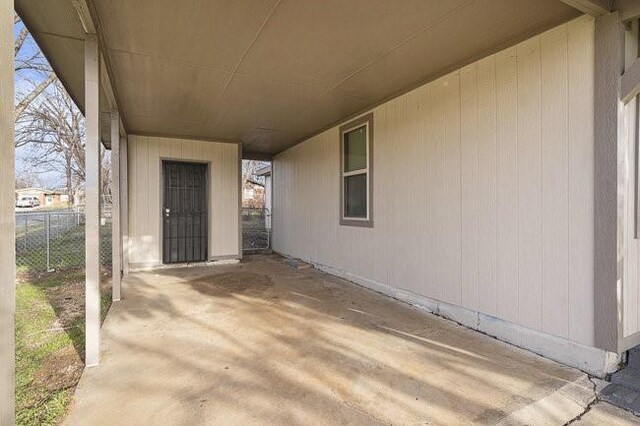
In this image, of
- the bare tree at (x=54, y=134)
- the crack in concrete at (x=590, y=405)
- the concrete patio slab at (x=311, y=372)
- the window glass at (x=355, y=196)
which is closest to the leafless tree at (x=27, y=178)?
the bare tree at (x=54, y=134)

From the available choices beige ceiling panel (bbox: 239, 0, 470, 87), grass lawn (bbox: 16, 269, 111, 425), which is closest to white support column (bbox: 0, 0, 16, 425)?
grass lawn (bbox: 16, 269, 111, 425)

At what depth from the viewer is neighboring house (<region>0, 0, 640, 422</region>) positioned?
234cm

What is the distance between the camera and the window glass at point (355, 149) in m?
4.97

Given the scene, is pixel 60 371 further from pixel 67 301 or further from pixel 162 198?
pixel 162 198

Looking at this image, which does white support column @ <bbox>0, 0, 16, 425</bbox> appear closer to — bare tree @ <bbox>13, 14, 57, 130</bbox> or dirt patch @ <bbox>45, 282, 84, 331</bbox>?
dirt patch @ <bbox>45, 282, 84, 331</bbox>

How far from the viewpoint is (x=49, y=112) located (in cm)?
1297

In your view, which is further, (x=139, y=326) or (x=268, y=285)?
(x=268, y=285)

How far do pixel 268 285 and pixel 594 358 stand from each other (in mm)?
3787

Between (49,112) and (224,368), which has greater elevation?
(49,112)

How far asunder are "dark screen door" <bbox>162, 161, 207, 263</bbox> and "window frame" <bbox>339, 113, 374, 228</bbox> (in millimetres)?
3062

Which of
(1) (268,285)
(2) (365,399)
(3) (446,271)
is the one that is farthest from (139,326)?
(3) (446,271)

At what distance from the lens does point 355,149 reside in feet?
17.1

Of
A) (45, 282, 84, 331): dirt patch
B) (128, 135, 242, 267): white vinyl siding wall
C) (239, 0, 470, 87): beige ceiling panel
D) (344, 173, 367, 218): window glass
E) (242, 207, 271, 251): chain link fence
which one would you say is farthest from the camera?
(242, 207, 271, 251): chain link fence

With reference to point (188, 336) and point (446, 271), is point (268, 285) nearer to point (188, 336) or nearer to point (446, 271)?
point (188, 336)
